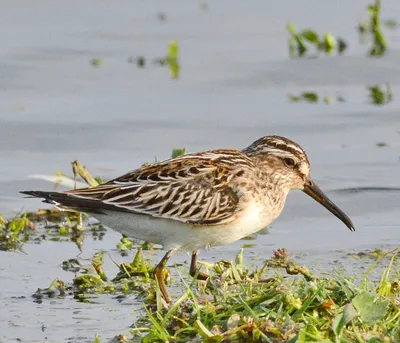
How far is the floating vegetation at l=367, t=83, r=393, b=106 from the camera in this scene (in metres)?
15.3

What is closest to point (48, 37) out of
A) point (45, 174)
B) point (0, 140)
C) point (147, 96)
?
point (147, 96)

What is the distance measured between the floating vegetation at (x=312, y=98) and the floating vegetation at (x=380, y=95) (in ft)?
1.34

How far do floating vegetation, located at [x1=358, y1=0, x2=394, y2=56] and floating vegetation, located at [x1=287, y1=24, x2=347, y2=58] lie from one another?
41 cm

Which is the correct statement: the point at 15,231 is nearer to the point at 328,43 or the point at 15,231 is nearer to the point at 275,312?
the point at 275,312

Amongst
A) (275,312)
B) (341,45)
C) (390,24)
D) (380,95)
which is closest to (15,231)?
(275,312)

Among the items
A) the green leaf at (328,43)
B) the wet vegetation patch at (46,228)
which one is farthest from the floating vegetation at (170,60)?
the wet vegetation patch at (46,228)

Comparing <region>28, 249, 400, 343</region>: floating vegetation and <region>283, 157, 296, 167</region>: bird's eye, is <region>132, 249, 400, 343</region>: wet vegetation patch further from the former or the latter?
<region>283, 157, 296, 167</region>: bird's eye

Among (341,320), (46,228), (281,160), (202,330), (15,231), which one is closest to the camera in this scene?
(341,320)

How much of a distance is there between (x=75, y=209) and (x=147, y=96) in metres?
6.29

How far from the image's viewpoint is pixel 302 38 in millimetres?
17047

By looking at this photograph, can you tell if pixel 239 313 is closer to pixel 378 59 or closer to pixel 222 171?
pixel 222 171

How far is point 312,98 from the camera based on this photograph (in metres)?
15.5

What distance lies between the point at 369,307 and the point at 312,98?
8396 millimetres

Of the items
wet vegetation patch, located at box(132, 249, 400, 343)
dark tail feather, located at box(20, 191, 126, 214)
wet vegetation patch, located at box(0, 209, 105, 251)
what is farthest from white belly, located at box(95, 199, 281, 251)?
wet vegetation patch, located at box(0, 209, 105, 251)
